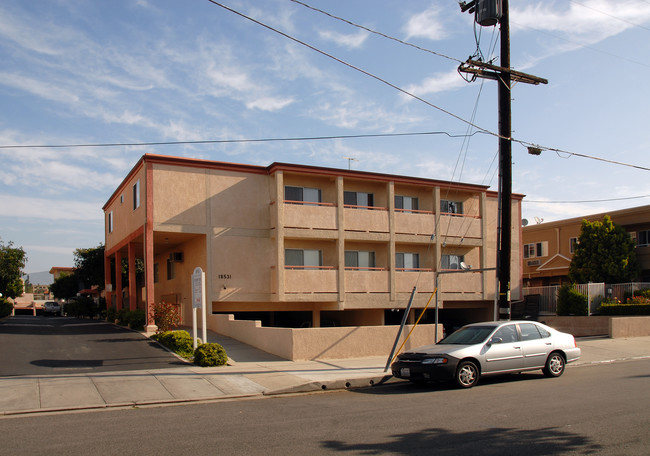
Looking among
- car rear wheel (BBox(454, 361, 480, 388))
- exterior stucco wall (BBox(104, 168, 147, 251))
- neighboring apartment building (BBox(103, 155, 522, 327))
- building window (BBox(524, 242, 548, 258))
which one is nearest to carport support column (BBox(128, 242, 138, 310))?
neighboring apartment building (BBox(103, 155, 522, 327))

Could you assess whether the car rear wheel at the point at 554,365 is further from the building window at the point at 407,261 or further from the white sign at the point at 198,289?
the building window at the point at 407,261

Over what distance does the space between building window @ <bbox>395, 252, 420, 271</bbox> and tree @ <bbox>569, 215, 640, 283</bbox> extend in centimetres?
1145

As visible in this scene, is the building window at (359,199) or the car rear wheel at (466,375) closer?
the car rear wheel at (466,375)

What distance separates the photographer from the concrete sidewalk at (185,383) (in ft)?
36.6

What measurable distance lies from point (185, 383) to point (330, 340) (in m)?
5.56

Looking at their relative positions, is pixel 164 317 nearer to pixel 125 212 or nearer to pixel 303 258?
pixel 303 258

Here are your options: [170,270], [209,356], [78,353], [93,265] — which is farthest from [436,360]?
[93,265]

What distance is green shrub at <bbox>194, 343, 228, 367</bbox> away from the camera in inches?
610

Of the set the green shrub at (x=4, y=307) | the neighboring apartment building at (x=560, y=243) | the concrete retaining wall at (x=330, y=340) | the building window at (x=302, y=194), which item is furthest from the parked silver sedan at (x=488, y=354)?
the green shrub at (x=4, y=307)

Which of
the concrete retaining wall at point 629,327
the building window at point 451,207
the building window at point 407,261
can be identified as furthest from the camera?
the building window at point 451,207

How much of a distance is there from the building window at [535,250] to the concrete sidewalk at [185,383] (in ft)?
79.3

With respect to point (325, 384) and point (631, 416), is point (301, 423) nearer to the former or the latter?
point (325, 384)

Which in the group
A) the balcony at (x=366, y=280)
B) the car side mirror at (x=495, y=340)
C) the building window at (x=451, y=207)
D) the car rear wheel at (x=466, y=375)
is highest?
the building window at (x=451, y=207)

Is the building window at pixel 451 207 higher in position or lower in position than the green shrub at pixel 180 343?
higher
